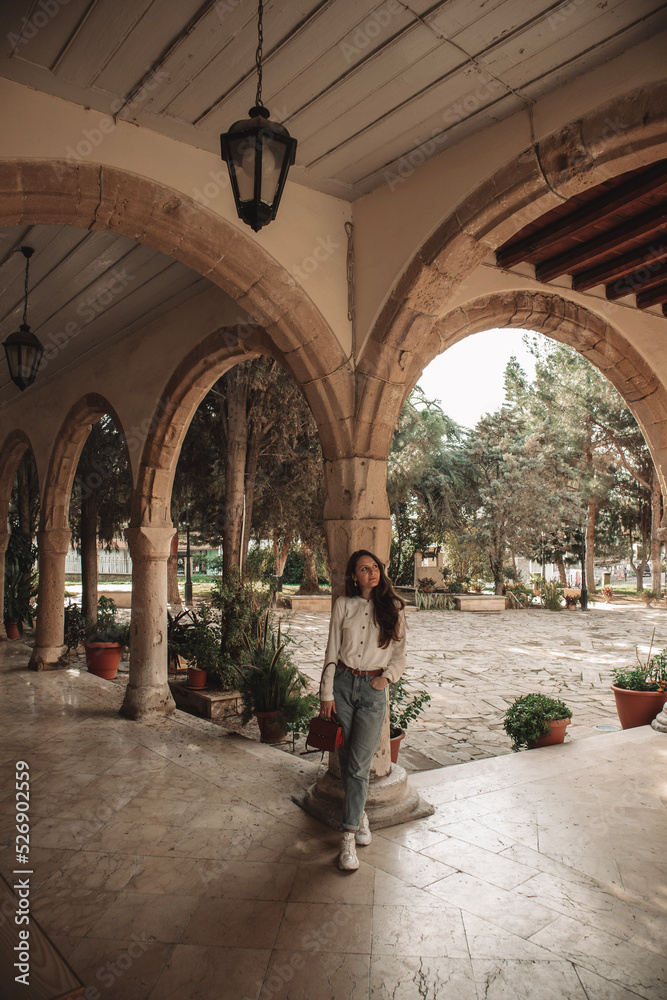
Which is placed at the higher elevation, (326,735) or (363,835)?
(326,735)

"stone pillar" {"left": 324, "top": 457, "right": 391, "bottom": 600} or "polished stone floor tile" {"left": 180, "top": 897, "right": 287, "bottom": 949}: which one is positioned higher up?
"stone pillar" {"left": 324, "top": 457, "right": 391, "bottom": 600}

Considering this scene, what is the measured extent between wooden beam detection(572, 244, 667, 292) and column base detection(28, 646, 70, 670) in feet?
23.2

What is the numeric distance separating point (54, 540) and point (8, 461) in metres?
2.48

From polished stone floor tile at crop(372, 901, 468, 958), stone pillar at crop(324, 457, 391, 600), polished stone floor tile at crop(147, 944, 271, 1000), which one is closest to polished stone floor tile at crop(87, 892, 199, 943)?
polished stone floor tile at crop(147, 944, 271, 1000)

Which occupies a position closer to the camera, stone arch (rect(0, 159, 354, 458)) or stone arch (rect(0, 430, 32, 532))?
stone arch (rect(0, 159, 354, 458))

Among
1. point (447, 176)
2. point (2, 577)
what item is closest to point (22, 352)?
point (447, 176)

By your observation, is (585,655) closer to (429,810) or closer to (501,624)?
(501,624)

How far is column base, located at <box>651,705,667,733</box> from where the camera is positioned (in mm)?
5004

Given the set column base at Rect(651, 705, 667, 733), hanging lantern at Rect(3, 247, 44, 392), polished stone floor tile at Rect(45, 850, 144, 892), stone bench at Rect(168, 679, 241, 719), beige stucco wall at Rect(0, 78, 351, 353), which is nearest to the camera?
polished stone floor tile at Rect(45, 850, 144, 892)

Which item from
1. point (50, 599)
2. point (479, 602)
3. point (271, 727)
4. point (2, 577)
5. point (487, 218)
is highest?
point (487, 218)

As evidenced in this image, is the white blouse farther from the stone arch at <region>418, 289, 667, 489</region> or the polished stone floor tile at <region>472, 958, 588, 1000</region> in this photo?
the stone arch at <region>418, 289, 667, 489</region>

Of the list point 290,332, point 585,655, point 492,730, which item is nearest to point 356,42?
point 290,332

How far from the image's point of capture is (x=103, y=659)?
788cm

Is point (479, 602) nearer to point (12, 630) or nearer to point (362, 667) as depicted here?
point (12, 630)
